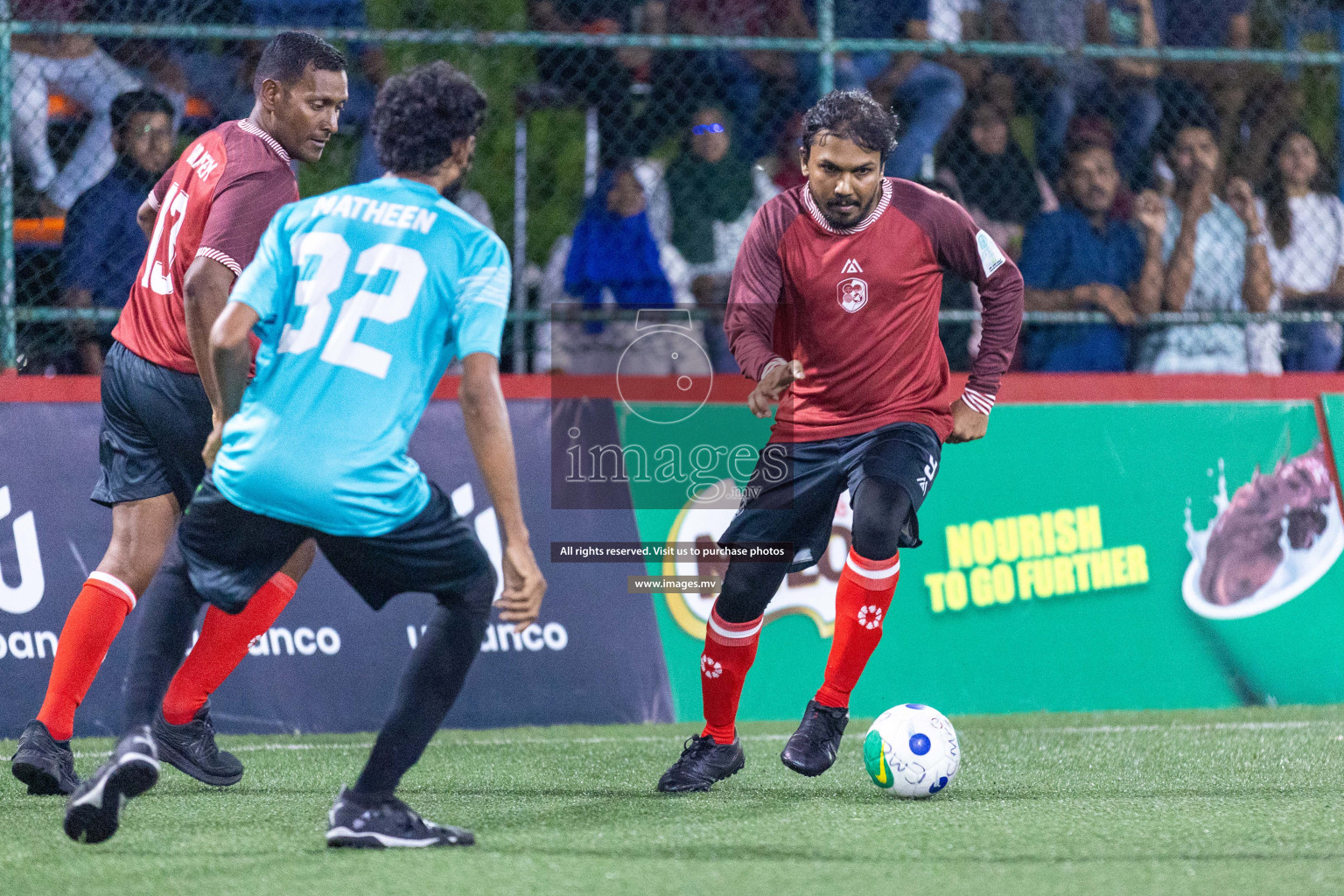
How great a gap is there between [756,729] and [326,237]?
3.39 meters

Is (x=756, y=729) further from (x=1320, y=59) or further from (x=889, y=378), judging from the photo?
(x=1320, y=59)

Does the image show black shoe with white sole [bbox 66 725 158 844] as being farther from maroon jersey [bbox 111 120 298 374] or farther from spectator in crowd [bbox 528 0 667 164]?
spectator in crowd [bbox 528 0 667 164]

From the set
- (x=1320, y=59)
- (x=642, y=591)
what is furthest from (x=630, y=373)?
(x=1320, y=59)

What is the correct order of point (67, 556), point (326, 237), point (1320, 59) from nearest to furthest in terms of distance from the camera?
point (326, 237), point (67, 556), point (1320, 59)

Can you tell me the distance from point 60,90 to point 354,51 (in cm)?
139

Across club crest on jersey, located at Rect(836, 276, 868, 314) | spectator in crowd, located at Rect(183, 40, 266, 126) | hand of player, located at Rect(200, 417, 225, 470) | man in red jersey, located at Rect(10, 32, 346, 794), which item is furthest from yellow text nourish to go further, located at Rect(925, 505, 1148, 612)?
spectator in crowd, located at Rect(183, 40, 266, 126)

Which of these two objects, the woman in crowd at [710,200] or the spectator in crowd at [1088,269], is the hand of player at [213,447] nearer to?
the woman in crowd at [710,200]

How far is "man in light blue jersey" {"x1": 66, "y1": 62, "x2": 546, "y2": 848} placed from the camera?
11.0ft

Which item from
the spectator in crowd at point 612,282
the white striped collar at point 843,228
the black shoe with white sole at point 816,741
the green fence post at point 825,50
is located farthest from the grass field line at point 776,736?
the green fence post at point 825,50

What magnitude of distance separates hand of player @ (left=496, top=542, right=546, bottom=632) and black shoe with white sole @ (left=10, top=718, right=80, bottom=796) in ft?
5.83

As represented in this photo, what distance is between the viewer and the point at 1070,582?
6.64 m

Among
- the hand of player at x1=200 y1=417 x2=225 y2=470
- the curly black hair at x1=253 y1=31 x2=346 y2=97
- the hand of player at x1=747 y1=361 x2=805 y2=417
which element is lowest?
the hand of player at x1=200 y1=417 x2=225 y2=470

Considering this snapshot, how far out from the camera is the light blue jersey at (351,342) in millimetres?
3352

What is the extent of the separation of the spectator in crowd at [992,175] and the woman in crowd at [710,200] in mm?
1033
